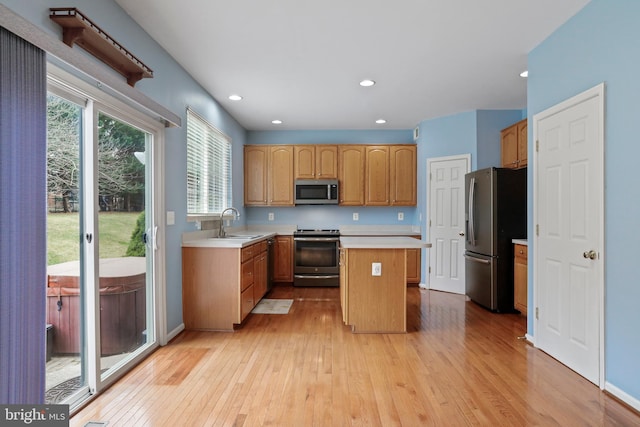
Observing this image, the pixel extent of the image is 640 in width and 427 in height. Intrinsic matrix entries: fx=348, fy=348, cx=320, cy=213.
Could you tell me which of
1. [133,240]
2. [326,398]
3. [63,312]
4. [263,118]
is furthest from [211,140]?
[326,398]

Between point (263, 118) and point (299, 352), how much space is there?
12.0ft

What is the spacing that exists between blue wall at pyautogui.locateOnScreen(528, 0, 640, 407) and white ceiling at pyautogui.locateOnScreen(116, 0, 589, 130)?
30 cm

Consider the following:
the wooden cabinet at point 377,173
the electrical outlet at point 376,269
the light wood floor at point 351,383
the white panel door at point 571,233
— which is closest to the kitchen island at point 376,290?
the electrical outlet at point 376,269

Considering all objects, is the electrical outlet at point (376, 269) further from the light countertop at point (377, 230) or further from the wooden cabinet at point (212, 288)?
the light countertop at point (377, 230)

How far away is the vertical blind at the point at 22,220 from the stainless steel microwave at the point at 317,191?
4.24 meters

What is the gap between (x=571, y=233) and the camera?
8.59 feet

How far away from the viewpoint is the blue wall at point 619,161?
2.08m

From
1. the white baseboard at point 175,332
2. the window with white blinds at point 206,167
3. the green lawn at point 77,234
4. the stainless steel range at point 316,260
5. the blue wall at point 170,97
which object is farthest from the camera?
the stainless steel range at point 316,260

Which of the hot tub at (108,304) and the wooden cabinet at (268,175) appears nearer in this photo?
the hot tub at (108,304)

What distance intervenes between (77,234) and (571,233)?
11.2ft

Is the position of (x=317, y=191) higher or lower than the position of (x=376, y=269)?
higher

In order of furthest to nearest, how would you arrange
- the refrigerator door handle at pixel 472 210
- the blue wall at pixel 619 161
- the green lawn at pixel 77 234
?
the refrigerator door handle at pixel 472 210
the blue wall at pixel 619 161
the green lawn at pixel 77 234

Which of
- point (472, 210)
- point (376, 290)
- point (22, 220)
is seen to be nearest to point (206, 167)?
point (376, 290)

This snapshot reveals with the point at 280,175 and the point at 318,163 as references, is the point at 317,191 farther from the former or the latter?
the point at 280,175
